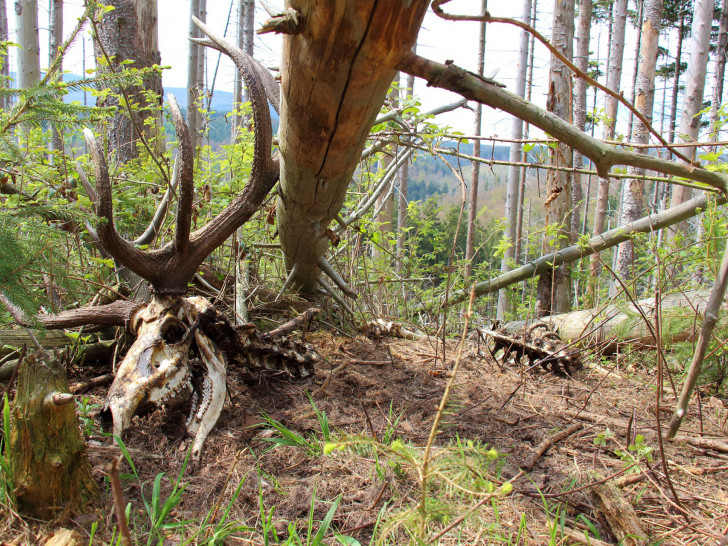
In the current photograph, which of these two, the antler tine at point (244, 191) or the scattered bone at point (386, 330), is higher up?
the antler tine at point (244, 191)

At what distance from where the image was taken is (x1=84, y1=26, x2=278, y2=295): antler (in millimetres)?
2355

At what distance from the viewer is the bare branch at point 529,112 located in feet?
5.25

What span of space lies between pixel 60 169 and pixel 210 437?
3.40 metres

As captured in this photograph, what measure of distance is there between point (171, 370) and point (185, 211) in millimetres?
913

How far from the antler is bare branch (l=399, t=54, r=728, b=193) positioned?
115 centimetres

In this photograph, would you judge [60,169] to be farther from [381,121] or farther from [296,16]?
[296,16]

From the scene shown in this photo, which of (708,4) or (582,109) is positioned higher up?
(708,4)

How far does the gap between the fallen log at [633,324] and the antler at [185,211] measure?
230 centimetres

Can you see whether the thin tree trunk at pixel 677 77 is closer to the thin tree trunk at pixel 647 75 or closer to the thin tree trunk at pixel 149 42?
the thin tree trunk at pixel 647 75

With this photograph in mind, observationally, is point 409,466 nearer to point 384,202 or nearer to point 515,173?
point 384,202

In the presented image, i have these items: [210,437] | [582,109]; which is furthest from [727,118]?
[582,109]

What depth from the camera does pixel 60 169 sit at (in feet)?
13.6

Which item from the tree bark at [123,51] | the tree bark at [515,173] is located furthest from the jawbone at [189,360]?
the tree bark at [515,173]

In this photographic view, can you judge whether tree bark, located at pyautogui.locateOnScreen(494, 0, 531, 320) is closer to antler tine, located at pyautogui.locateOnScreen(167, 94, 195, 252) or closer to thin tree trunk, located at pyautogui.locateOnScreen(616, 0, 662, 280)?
thin tree trunk, located at pyautogui.locateOnScreen(616, 0, 662, 280)
